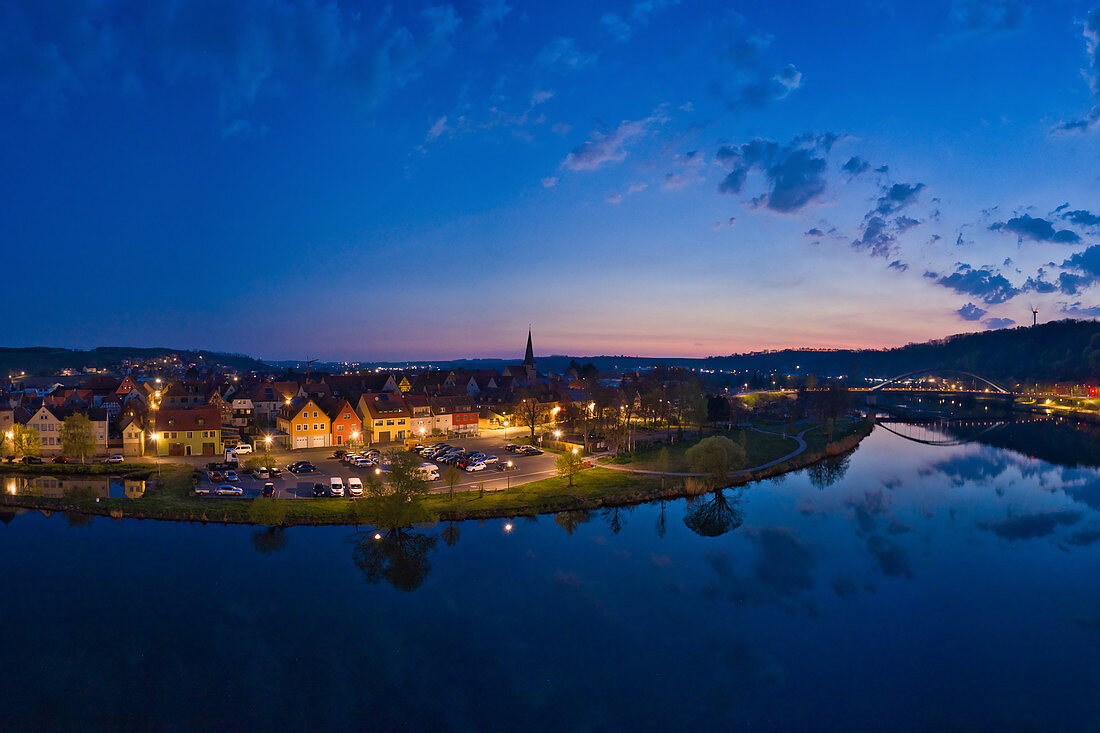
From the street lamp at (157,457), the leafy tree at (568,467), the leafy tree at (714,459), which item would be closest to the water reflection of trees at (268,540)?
the street lamp at (157,457)

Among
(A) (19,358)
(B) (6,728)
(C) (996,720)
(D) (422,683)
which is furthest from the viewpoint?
(A) (19,358)

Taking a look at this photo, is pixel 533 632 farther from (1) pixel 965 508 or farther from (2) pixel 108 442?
(2) pixel 108 442

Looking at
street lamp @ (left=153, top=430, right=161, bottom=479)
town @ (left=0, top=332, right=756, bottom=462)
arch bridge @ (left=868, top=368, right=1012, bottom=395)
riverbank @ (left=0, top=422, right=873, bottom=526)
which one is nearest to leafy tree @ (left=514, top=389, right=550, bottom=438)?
town @ (left=0, top=332, right=756, bottom=462)

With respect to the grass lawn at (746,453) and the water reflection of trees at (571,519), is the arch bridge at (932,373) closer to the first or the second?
the grass lawn at (746,453)

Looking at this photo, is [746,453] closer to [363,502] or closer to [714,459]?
[714,459]

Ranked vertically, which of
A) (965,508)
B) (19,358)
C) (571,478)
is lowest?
(965,508)

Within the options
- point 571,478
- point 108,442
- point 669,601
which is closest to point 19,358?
point 108,442
